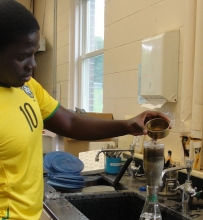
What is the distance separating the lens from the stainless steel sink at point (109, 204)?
63.7 inches

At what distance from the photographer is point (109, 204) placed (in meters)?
1.67

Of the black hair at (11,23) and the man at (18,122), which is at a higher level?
the black hair at (11,23)

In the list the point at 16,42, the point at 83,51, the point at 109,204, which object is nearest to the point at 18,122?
the point at 16,42

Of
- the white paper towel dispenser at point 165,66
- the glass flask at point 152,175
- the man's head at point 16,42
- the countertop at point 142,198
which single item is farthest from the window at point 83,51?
the man's head at point 16,42

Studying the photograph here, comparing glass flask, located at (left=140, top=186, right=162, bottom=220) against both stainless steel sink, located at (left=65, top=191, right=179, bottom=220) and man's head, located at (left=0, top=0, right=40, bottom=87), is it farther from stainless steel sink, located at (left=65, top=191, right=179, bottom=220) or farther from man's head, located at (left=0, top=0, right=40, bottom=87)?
man's head, located at (left=0, top=0, right=40, bottom=87)

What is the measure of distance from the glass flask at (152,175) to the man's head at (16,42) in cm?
47

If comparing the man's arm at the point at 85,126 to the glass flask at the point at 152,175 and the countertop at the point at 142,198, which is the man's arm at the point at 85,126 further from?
the countertop at the point at 142,198

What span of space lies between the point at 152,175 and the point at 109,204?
0.52 m

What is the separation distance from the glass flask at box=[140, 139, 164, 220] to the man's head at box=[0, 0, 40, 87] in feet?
1.55

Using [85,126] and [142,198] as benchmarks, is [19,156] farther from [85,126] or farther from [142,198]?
[142,198]

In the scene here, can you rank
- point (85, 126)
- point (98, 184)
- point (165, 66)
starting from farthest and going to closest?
point (98, 184) < point (165, 66) < point (85, 126)

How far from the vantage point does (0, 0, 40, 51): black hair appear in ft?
3.30

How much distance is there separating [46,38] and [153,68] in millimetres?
2757

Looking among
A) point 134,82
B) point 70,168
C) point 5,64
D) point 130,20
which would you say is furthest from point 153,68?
point 5,64
